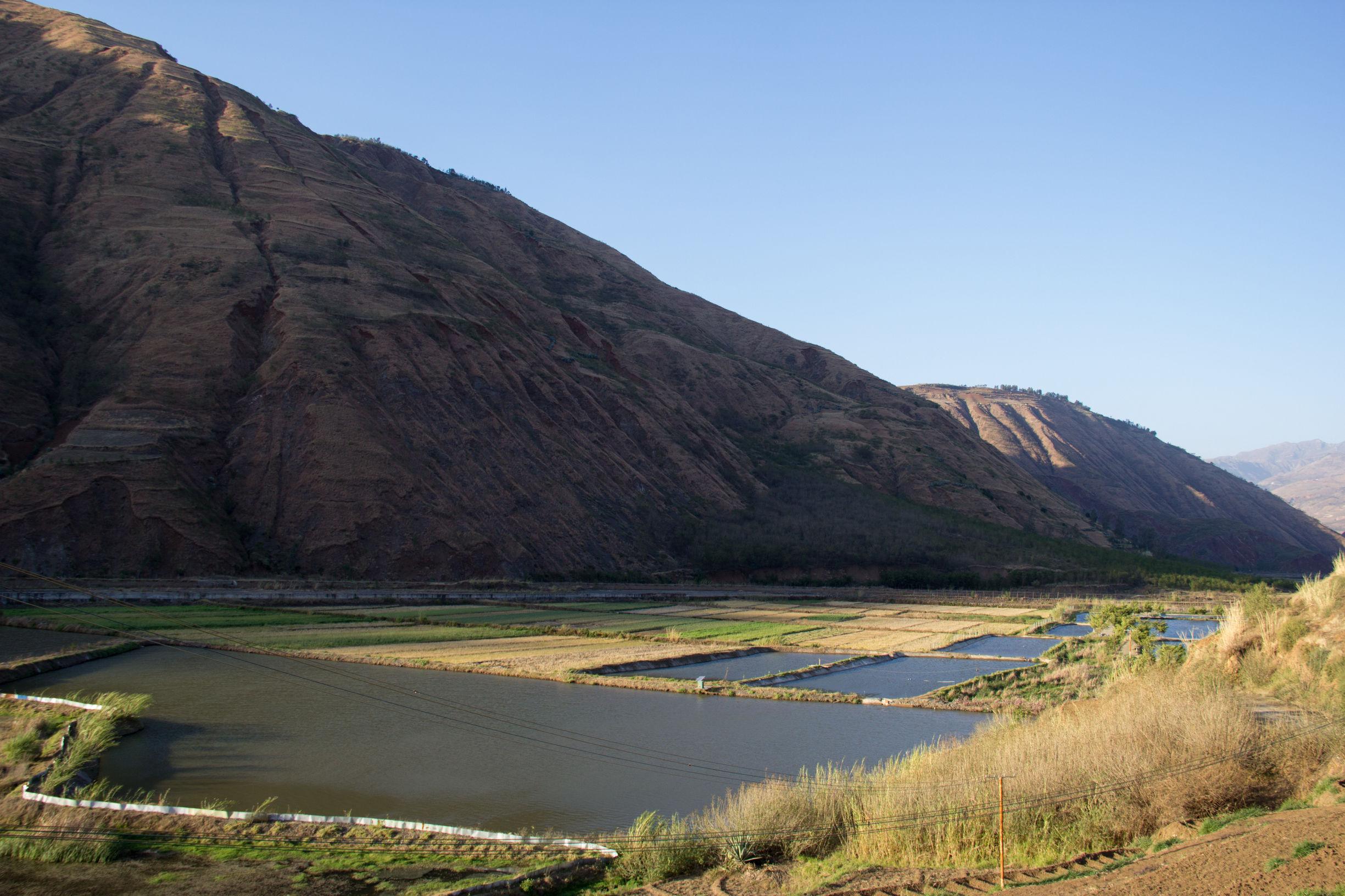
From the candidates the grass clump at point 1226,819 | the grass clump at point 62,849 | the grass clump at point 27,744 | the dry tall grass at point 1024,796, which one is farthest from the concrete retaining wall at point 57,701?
the grass clump at point 1226,819

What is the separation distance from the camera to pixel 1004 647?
134ft

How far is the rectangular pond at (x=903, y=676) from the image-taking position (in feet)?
97.1

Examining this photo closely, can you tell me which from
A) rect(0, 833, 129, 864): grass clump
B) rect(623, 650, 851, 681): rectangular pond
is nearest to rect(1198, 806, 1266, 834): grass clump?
rect(0, 833, 129, 864): grass clump

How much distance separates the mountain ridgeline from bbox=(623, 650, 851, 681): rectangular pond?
25007 mm

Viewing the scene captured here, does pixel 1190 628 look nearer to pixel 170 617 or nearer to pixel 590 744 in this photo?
pixel 590 744

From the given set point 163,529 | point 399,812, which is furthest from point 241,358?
point 399,812

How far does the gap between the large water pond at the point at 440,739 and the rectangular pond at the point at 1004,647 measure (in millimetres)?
13139

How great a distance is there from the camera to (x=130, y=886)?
13250 mm

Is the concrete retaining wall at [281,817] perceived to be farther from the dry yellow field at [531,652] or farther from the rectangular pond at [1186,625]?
the rectangular pond at [1186,625]

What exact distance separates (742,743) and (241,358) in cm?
4904

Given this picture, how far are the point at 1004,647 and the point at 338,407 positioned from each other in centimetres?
3881

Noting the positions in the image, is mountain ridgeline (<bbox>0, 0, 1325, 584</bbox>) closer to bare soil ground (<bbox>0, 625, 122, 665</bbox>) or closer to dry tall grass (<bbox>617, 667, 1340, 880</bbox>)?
bare soil ground (<bbox>0, 625, 122, 665</bbox>)

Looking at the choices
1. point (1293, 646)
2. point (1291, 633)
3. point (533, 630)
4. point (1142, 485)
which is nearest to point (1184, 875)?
point (1293, 646)

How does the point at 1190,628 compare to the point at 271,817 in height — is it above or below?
below
